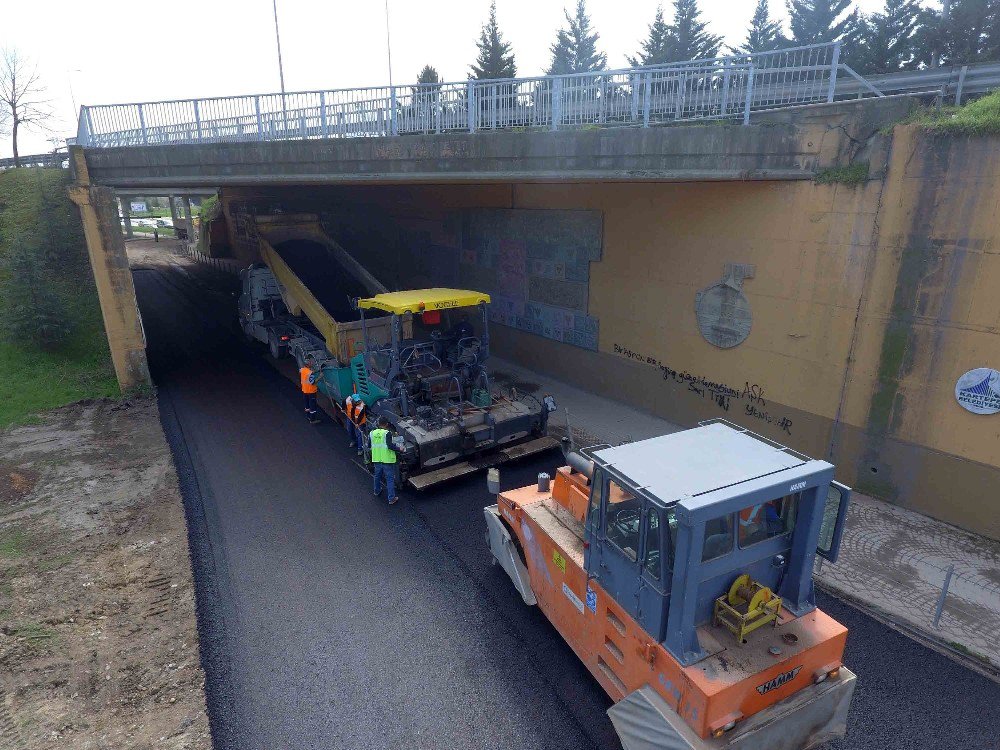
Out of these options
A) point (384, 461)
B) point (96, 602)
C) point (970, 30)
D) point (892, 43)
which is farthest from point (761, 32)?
point (96, 602)

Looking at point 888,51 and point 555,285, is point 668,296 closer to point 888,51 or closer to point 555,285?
point 555,285

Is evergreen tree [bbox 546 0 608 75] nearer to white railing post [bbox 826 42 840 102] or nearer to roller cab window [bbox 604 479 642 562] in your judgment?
white railing post [bbox 826 42 840 102]

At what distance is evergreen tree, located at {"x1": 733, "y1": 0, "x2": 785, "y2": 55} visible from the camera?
25.3 meters

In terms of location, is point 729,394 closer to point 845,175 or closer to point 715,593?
point 845,175

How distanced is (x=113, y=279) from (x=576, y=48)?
33.9 m

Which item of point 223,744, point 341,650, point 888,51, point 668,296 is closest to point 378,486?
point 341,650

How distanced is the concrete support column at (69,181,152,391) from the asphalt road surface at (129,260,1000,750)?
4.41 meters

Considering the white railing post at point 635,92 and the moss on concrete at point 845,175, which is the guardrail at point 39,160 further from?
the moss on concrete at point 845,175

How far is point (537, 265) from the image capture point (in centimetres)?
1399

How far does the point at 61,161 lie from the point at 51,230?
404cm

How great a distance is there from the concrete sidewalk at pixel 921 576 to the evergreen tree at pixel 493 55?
28.4 metres

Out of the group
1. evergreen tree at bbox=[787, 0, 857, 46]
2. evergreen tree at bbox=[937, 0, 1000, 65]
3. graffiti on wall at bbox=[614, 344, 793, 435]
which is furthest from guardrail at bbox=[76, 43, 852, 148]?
evergreen tree at bbox=[787, 0, 857, 46]

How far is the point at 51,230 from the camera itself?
58.9ft

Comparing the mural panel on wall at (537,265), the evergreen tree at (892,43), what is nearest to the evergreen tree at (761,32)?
the evergreen tree at (892,43)
